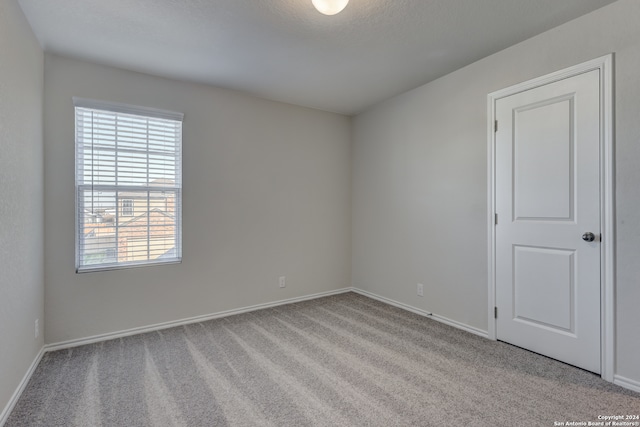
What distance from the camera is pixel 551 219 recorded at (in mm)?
2453

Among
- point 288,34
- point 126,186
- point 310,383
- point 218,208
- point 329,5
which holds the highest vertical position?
point 288,34

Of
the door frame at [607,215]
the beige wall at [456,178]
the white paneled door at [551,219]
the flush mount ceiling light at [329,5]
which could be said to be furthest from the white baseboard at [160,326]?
the flush mount ceiling light at [329,5]

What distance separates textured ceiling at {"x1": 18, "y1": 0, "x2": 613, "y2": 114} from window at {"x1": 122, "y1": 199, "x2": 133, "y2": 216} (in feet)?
4.16

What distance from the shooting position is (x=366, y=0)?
203 cm

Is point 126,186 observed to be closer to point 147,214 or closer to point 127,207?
point 127,207

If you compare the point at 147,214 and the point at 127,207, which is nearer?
the point at 127,207

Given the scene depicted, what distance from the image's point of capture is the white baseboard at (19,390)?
1.78 m

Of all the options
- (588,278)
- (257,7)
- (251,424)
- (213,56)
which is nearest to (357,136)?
(213,56)

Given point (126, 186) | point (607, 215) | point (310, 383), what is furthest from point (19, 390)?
point (607, 215)

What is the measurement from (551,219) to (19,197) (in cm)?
386

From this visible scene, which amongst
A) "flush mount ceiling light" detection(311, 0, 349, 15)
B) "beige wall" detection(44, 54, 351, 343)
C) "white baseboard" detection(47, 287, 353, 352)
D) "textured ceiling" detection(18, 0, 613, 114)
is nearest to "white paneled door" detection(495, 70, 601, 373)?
"textured ceiling" detection(18, 0, 613, 114)

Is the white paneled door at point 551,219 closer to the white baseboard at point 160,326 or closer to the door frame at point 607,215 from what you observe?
the door frame at point 607,215

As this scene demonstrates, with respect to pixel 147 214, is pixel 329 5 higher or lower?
higher

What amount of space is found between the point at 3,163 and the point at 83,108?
124cm
